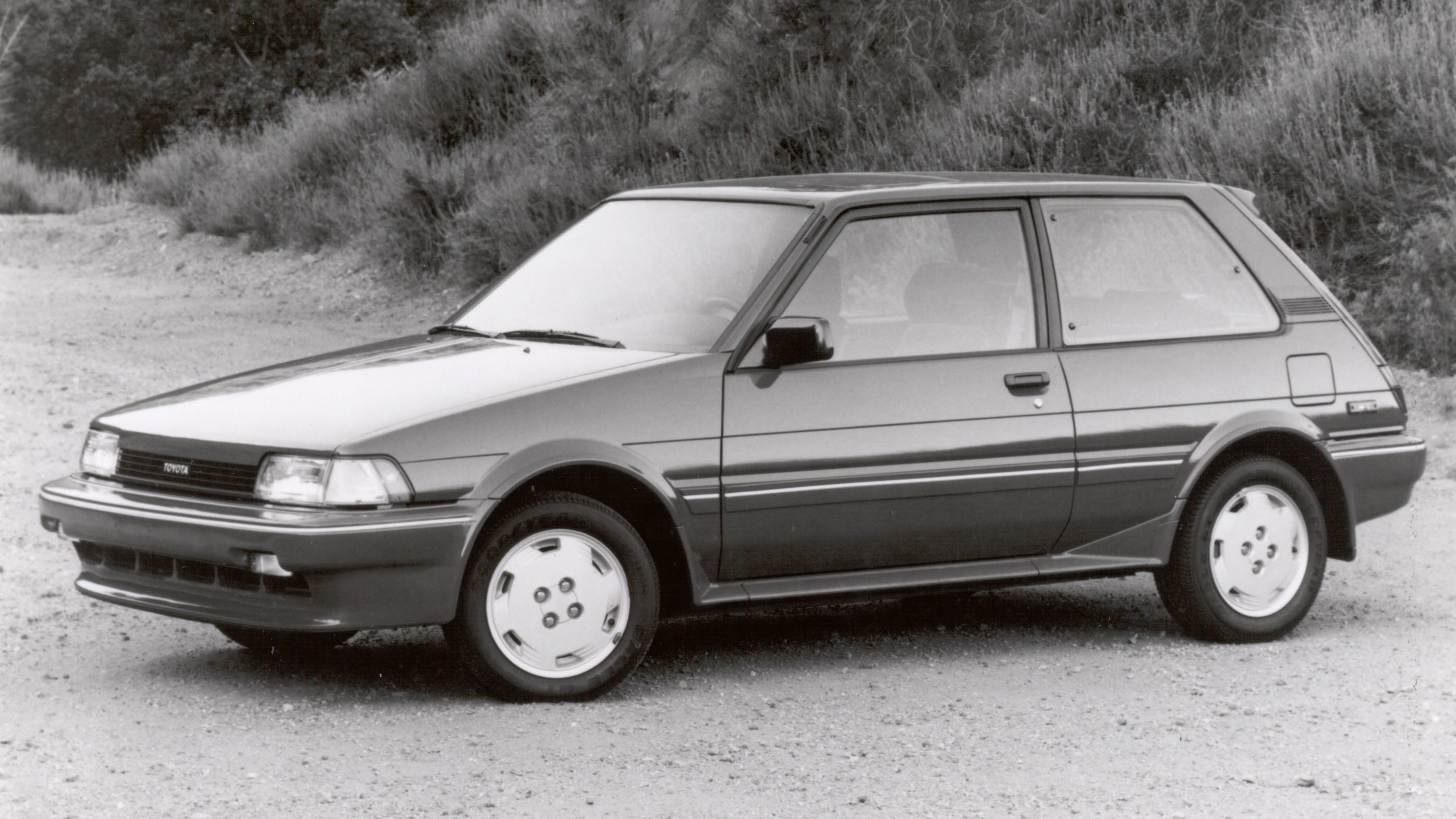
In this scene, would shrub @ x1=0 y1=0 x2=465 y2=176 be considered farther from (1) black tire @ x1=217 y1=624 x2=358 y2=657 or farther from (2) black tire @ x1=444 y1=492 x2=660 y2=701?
(2) black tire @ x1=444 y1=492 x2=660 y2=701

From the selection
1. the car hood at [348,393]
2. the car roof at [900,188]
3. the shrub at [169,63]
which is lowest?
the car hood at [348,393]

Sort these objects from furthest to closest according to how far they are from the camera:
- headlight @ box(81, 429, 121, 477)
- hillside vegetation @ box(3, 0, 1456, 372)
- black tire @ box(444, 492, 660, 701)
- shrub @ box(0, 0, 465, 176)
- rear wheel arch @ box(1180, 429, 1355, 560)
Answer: shrub @ box(0, 0, 465, 176) < hillside vegetation @ box(3, 0, 1456, 372) < rear wheel arch @ box(1180, 429, 1355, 560) < headlight @ box(81, 429, 121, 477) < black tire @ box(444, 492, 660, 701)

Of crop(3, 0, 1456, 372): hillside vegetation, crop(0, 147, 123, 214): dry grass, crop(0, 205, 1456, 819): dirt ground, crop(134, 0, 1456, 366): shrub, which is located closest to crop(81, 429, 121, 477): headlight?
crop(0, 205, 1456, 819): dirt ground

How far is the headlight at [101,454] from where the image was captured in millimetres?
6211

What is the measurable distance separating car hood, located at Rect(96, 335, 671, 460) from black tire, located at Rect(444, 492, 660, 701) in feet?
1.25

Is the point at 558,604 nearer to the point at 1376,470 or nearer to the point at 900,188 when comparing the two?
the point at 900,188

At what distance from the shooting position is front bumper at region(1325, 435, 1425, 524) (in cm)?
708

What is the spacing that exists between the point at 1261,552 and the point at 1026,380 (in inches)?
47.4

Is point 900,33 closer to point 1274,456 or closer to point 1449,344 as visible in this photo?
point 1449,344

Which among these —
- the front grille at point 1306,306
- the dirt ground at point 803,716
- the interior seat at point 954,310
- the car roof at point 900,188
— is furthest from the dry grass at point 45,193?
the front grille at point 1306,306

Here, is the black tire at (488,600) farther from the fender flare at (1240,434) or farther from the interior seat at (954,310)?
the fender flare at (1240,434)

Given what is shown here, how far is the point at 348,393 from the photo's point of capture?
19.8 feet

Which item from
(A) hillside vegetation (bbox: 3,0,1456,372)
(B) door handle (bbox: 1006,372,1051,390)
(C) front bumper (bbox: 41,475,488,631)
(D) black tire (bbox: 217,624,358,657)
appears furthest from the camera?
(A) hillside vegetation (bbox: 3,0,1456,372)

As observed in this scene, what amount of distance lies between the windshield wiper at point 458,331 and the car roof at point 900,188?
32.0 inches
